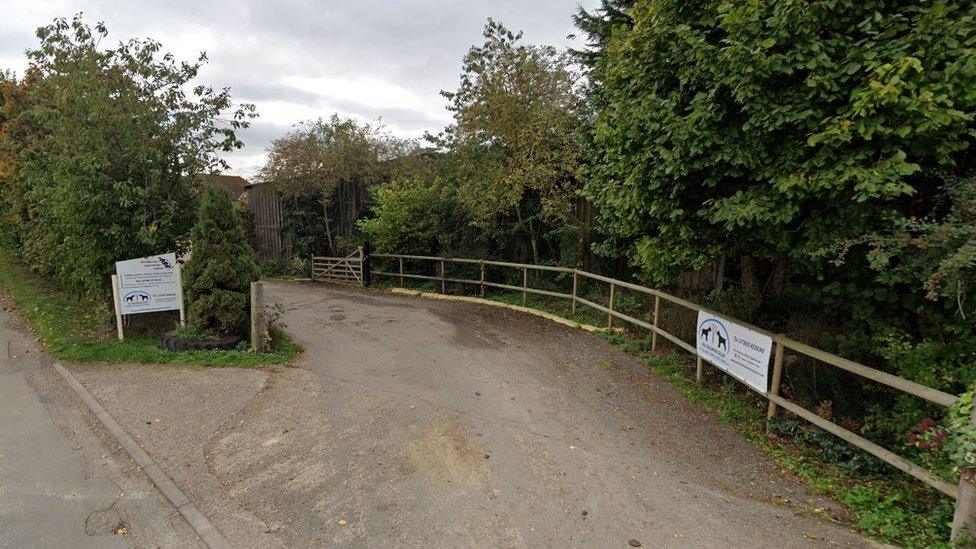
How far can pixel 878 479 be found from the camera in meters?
3.99

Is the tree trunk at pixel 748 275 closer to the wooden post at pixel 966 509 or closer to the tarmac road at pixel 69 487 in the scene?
the wooden post at pixel 966 509

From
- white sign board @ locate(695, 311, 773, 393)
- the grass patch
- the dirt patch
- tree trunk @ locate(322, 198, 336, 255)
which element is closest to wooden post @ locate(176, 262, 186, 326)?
the grass patch

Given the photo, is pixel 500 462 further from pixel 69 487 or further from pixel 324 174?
pixel 324 174

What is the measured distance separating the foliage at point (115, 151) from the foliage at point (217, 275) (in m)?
0.97

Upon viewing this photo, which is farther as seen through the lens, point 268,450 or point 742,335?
point 742,335

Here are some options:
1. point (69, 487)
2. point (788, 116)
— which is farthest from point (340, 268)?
point (788, 116)

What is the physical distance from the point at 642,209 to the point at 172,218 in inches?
297

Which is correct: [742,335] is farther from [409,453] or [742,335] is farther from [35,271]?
[35,271]

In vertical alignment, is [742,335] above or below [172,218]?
below

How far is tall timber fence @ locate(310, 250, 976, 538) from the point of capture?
3195 millimetres

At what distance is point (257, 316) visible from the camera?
288 inches

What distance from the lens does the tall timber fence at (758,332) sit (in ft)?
10.5

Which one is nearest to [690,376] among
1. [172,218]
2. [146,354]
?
[146,354]

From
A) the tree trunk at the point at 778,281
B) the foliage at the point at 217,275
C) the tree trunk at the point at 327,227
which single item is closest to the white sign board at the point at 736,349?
the tree trunk at the point at 778,281
